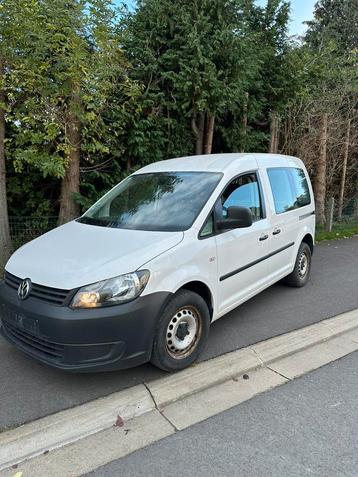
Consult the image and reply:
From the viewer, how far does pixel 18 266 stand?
3.19 metres

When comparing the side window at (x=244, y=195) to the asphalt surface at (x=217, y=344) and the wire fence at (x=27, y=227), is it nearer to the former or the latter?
the asphalt surface at (x=217, y=344)

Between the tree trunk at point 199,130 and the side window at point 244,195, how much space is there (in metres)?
3.67

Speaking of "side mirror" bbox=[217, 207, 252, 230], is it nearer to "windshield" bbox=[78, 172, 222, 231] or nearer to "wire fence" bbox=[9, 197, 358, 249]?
"windshield" bbox=[78, 172, 222, 231]

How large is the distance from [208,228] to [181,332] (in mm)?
938

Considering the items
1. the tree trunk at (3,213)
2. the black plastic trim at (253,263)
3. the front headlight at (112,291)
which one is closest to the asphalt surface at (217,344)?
the black plastic trim at (253,263)

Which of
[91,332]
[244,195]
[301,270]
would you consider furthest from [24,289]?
[301,270]

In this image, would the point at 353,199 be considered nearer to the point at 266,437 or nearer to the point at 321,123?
the point at 321,123

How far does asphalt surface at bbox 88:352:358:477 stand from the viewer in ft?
7.45

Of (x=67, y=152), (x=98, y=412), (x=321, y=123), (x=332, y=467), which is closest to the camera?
(x=332, y=467)

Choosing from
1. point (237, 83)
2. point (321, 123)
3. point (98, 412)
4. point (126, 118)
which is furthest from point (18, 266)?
point (321, 123)

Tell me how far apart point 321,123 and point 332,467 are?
9.35 metres

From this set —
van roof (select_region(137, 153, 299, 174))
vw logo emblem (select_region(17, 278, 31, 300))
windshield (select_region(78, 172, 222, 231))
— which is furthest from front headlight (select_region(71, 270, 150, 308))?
van roof (select_region(137, 153, 299, 174))

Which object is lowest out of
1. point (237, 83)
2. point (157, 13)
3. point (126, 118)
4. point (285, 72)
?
point (126, 118)

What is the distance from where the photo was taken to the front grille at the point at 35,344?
2.83 m
